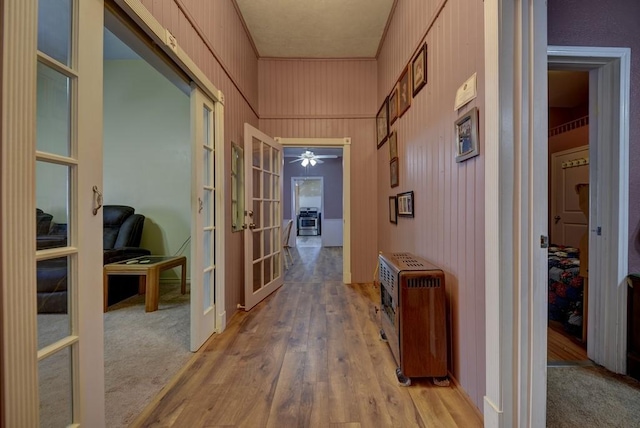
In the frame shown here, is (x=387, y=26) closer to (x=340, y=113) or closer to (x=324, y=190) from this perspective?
(x=340, y=113)

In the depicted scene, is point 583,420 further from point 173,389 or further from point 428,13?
point 428,13

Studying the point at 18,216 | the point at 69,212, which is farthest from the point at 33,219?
the point at 69,212

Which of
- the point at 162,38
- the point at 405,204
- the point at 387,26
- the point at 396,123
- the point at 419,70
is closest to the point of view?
the point at 162,38

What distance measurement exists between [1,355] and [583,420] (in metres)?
2.34

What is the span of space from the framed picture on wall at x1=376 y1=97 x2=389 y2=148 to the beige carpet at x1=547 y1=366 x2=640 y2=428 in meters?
2.59

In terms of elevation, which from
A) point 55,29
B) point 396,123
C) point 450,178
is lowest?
point 450,178

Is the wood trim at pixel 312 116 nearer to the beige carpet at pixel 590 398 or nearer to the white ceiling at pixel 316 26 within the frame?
the white ceiling at pixel 316 26

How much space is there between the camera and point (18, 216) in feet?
2.55

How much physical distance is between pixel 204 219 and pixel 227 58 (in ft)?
5.32

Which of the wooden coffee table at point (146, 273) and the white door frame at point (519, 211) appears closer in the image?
the white door frame at point (519, 211)

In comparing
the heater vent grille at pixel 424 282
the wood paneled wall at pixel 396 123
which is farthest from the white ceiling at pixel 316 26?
the heater vent grille at pixel 424 282

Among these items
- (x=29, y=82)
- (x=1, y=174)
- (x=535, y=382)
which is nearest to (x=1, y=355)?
(x=1, y=174)

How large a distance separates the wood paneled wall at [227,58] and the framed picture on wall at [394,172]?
170 cm

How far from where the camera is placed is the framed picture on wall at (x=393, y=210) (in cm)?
274
